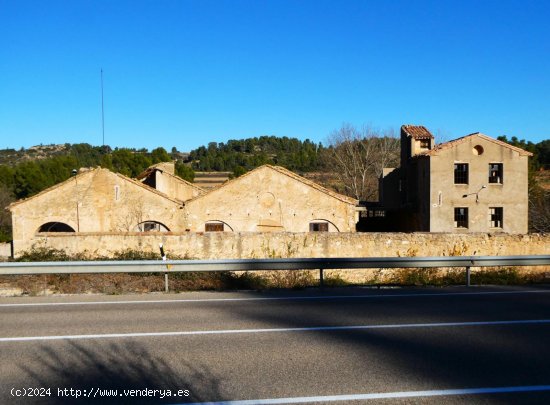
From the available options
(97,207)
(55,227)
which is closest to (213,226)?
(97,207)

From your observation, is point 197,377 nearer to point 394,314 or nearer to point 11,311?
point 394,314

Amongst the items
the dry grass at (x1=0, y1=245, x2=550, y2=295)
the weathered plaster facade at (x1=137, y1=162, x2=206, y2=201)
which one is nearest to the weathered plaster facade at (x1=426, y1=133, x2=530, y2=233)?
the weathered plaster facade at (x1=137, y1=162, x2=206, y2=201)

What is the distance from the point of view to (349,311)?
31.1 ft

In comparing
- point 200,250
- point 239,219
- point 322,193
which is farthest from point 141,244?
point 322,193

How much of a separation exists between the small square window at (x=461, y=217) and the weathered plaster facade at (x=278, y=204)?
8.49 metres

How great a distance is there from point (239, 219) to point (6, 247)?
13663 millimetres

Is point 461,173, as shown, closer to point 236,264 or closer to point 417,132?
point 417,132

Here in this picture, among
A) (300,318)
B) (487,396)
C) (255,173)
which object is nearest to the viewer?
(487,396)

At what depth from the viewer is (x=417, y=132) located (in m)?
38.5

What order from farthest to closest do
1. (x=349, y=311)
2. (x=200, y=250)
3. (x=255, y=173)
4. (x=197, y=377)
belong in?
1. (x=255, y=173)
2. (x=200, y=250)
3. (x=349, y=311)
4. (x=197, y=377)

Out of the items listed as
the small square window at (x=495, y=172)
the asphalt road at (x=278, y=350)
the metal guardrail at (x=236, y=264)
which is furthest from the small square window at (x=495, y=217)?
the asphalt road at (x=278, y=350)

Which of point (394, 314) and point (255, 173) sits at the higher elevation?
point (255, 173)

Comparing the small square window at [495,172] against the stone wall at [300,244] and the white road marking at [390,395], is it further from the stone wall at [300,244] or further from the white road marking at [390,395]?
the white road marking at [390,395]

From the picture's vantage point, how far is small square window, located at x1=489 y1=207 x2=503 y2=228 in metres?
33.7
